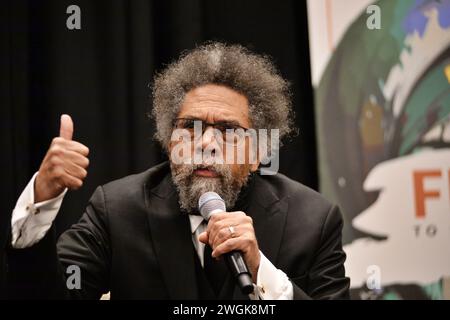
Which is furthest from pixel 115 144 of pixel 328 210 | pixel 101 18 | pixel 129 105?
pixel 328 210

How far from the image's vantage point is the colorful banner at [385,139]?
2.32m

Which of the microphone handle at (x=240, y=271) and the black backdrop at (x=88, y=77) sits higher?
the black backdrop at (x=88, y=77)

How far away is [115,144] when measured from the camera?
2.25 m

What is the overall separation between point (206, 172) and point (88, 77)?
76 centimetres

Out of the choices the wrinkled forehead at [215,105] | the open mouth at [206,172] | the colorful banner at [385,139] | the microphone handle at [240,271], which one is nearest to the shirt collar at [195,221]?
the open mouth at [206,172]

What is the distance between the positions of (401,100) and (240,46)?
2.29 feet

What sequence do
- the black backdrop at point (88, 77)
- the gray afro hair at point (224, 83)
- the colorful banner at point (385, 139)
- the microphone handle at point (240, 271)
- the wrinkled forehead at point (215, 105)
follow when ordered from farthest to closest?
the colorful banner at point (385, 139)
the black backdrop at point (88, 77)
the gray afro hair at point (224, 83)
the wrinkled forehead at point (215, 105)
the microphone handle at point (240, 271)

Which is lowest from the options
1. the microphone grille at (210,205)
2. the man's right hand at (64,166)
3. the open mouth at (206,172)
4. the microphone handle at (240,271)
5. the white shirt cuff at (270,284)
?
the white shirt cuff at (270,284)

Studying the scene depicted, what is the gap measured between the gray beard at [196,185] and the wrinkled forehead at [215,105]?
17cm

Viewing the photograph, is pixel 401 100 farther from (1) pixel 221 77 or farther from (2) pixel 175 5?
(2) pixel 175 5

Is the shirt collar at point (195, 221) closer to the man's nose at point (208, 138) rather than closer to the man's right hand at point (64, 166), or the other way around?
the man's nose at point (208, 138)

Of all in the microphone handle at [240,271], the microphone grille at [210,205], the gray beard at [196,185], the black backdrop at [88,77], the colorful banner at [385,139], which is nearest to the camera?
the microphone handle at [240,271]

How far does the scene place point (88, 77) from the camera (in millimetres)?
2232

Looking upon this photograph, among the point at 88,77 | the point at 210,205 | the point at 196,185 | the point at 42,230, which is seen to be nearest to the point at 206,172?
the point at 196,185
